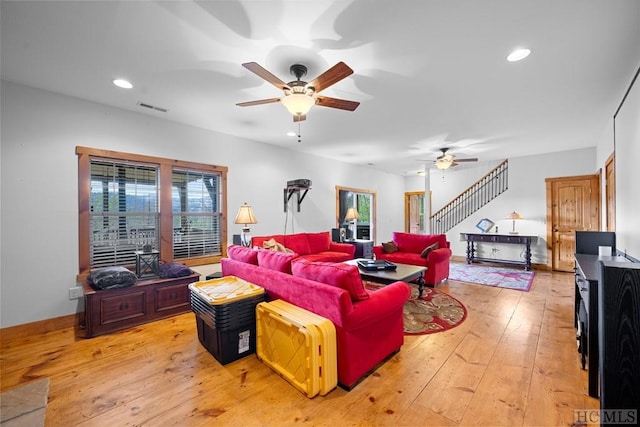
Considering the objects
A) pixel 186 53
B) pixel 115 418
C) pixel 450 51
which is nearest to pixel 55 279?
pixel 115 418

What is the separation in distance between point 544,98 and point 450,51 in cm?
189

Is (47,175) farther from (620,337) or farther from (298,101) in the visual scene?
(620,337)

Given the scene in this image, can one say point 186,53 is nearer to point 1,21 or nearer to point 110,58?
point 110,58

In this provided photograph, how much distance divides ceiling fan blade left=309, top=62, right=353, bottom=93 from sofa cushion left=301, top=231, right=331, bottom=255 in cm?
350

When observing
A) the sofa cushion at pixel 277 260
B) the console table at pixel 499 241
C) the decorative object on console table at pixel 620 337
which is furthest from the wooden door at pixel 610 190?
the sofa cushion at pixel 277 260

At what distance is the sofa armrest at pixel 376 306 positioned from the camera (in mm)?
1971

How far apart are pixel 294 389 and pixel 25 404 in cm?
192

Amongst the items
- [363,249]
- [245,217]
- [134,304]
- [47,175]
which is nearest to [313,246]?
[363,249]

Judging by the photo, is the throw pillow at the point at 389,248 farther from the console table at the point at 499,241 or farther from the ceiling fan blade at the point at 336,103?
the ceiling fan blade at the point at 336,103

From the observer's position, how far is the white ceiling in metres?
1.91

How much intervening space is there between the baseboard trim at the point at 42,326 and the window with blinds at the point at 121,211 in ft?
2.12

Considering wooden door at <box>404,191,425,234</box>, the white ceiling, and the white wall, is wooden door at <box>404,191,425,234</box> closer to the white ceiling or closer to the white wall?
the white ceiling

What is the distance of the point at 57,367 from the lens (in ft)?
7.79

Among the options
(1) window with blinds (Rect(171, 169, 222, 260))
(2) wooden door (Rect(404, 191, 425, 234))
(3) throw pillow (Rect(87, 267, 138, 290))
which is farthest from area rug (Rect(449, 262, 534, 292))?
(3) throw pillow (Rect(87, 267, 138, 290))
